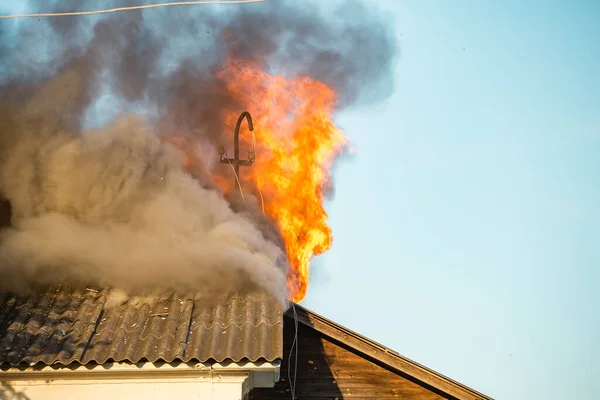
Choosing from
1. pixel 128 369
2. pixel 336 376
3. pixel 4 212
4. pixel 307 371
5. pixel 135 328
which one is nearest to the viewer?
pixel 128 369

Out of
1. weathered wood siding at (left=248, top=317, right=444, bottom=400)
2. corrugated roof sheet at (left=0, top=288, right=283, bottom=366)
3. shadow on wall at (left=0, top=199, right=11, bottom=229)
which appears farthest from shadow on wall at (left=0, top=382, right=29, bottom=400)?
weathered wood siding at (left=248, top=317, right=444, bottom=400)

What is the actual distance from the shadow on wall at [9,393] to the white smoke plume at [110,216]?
60.6 inches

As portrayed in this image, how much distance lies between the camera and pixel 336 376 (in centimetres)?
1165

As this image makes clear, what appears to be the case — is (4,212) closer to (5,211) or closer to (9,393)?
(5,211)

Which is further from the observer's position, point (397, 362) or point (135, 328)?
point (397, 362)

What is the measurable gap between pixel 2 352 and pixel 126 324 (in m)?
1.46

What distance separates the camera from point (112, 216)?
9781 mm

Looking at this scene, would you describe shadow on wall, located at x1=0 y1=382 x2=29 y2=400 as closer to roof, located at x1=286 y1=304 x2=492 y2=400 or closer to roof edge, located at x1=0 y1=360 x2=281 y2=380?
roof edge, located at x1=0 y1=360 x2=281 y2=380

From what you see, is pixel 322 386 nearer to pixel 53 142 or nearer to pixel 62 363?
pixel 62 363

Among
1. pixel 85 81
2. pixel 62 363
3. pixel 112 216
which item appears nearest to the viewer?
pixel 62 363

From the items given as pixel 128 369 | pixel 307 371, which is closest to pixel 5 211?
pixel 128 369

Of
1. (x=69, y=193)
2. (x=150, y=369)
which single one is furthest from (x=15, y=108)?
(x=150, y=369)

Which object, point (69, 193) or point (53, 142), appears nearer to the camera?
point (69, 193)

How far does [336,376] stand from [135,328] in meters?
5.26
